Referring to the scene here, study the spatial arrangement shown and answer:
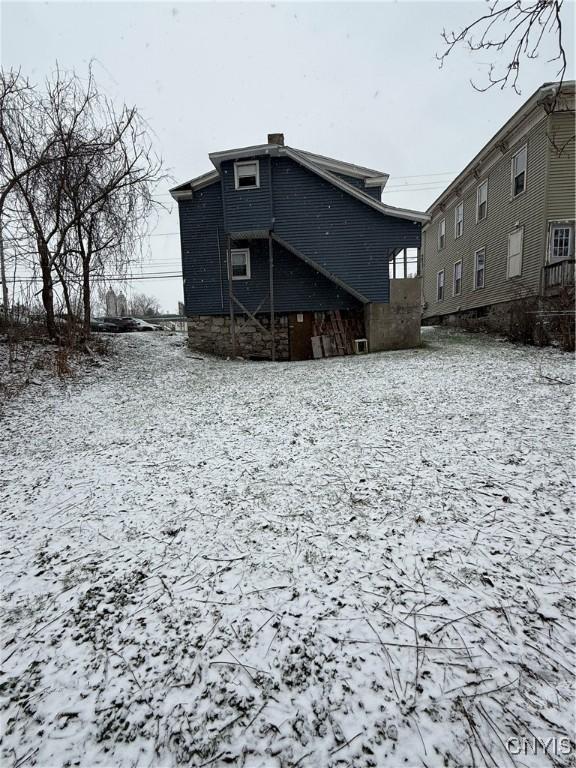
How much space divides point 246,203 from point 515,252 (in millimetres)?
11502

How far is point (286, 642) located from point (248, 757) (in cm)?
52

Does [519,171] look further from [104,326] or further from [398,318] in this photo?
[104,326]

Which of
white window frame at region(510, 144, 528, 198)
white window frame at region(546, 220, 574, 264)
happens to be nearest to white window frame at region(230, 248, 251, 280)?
white window frame at region(546, 220, 574, 264)

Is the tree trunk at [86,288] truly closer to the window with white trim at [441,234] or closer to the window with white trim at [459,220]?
the window with white trim at [459,220]

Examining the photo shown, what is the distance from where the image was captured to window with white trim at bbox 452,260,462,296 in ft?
64.6

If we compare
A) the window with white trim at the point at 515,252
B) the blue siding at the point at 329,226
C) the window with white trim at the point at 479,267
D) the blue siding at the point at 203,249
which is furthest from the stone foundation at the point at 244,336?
the window with white trim at the point at 479,267

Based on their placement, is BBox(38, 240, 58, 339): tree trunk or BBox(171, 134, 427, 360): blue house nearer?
BBox(38, 240, 58, 339): tree trunk

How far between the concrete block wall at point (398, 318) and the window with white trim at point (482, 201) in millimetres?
8046

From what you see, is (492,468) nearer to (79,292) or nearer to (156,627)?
(156,627)

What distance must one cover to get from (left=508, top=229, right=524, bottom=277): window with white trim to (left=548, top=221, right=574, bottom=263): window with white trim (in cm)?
132

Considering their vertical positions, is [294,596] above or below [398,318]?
below

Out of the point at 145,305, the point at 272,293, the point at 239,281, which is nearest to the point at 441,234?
the point at 272,293

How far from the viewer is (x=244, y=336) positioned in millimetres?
14016

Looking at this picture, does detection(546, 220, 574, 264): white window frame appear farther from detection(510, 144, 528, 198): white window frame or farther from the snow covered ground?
the snow covered ground
